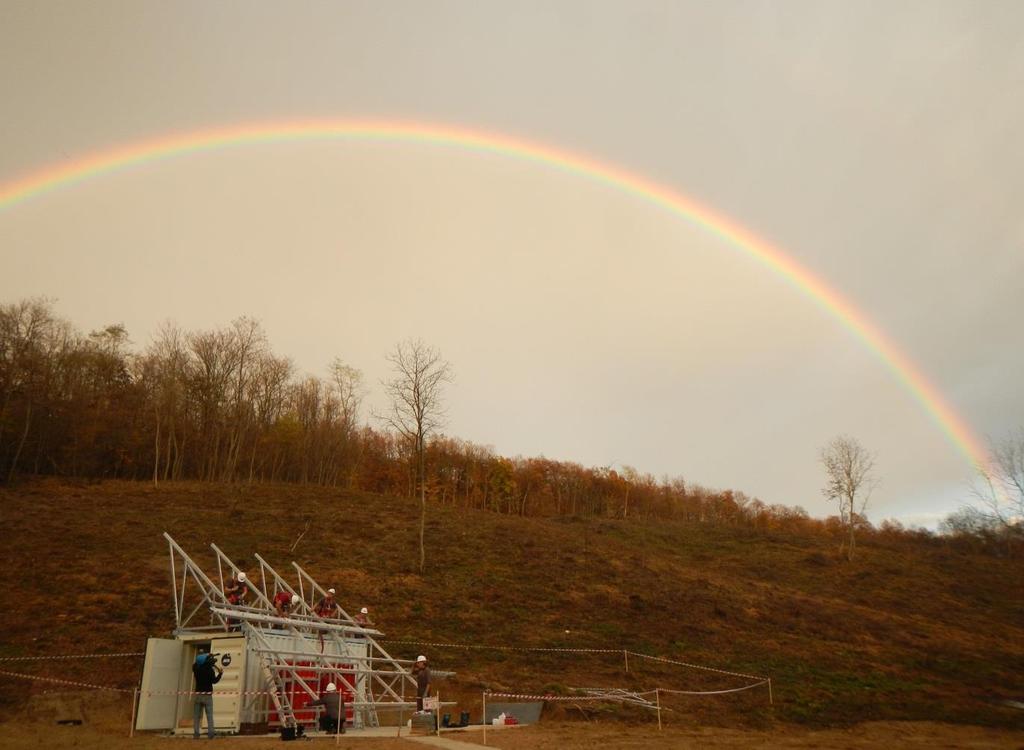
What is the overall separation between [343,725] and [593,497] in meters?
82.3

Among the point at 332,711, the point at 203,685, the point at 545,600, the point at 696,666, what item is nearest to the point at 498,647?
the point at 545,600

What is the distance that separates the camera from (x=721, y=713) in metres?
24.5

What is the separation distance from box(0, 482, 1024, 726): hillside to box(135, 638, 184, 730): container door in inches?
206

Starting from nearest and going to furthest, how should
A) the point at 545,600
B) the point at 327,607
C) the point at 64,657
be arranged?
the point at 64,657, the point at 327,607, the point at 545,600

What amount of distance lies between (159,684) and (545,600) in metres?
22.6

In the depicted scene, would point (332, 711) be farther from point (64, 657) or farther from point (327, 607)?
point (64, 657)

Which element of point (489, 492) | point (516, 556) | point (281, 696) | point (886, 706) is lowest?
point (886, 706)

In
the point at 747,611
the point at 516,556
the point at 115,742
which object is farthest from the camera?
the point at 516,556

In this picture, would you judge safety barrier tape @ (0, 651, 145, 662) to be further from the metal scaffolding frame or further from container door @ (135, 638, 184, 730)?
container door @ (135, 638, 184, 730)

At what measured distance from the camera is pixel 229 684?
17.9m

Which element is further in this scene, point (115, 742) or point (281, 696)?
point (281, 696)

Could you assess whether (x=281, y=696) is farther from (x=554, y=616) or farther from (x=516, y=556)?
(x=516, y=556)

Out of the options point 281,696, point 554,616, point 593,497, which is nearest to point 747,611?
point 554,616

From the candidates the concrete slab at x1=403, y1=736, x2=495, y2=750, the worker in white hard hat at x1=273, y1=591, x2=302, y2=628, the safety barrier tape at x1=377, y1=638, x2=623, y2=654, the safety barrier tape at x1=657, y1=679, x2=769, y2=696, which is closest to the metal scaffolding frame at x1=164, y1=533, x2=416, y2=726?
the worker in white hard hat at x1=273, y1=591, x2=302, y2=628
